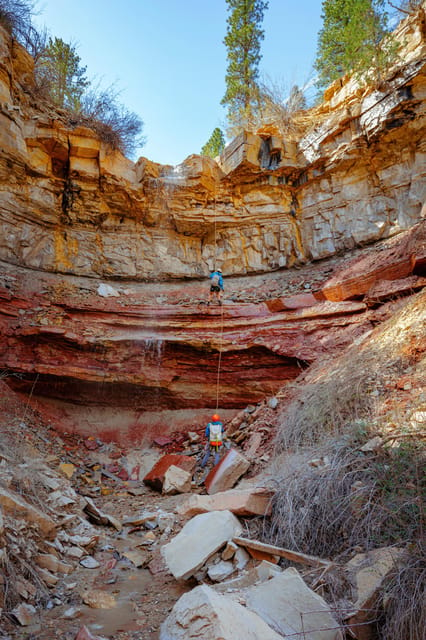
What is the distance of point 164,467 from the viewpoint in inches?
314

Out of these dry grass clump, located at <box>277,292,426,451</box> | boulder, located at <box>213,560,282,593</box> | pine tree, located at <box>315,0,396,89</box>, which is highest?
pine tree, located at <box>315,0,396,89</box>

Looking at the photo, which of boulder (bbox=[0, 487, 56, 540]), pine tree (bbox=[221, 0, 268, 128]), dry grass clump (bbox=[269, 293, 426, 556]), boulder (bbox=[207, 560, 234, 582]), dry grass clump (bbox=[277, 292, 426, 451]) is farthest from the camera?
pine tree (bbox=[221, 0, 268, 128])

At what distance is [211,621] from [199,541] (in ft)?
5.96

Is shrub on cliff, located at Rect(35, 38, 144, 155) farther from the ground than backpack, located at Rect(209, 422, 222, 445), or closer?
farther from the ground

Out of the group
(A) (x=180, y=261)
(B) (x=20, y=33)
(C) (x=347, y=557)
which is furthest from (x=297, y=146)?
(C) (x=347, y=557)

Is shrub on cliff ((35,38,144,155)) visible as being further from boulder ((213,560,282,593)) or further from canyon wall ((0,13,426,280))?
boulder ((213,560,282,593))

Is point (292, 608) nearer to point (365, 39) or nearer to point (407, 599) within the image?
point (407, 599)

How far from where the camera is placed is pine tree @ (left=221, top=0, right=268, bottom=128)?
776 inches

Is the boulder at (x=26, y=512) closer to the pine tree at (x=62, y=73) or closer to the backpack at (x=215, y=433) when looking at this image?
the backpack at (x=215, y=433)

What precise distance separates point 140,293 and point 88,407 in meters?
4.69

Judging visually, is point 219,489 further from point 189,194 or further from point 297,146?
point 297,146

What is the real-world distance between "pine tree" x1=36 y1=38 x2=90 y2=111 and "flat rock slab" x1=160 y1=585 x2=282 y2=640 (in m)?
15.6

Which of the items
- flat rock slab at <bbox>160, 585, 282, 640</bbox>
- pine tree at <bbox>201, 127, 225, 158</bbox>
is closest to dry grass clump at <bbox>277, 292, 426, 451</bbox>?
flat rock slab at <bbox>160, 585, 282, 640</bbox>

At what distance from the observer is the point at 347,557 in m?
3.65
